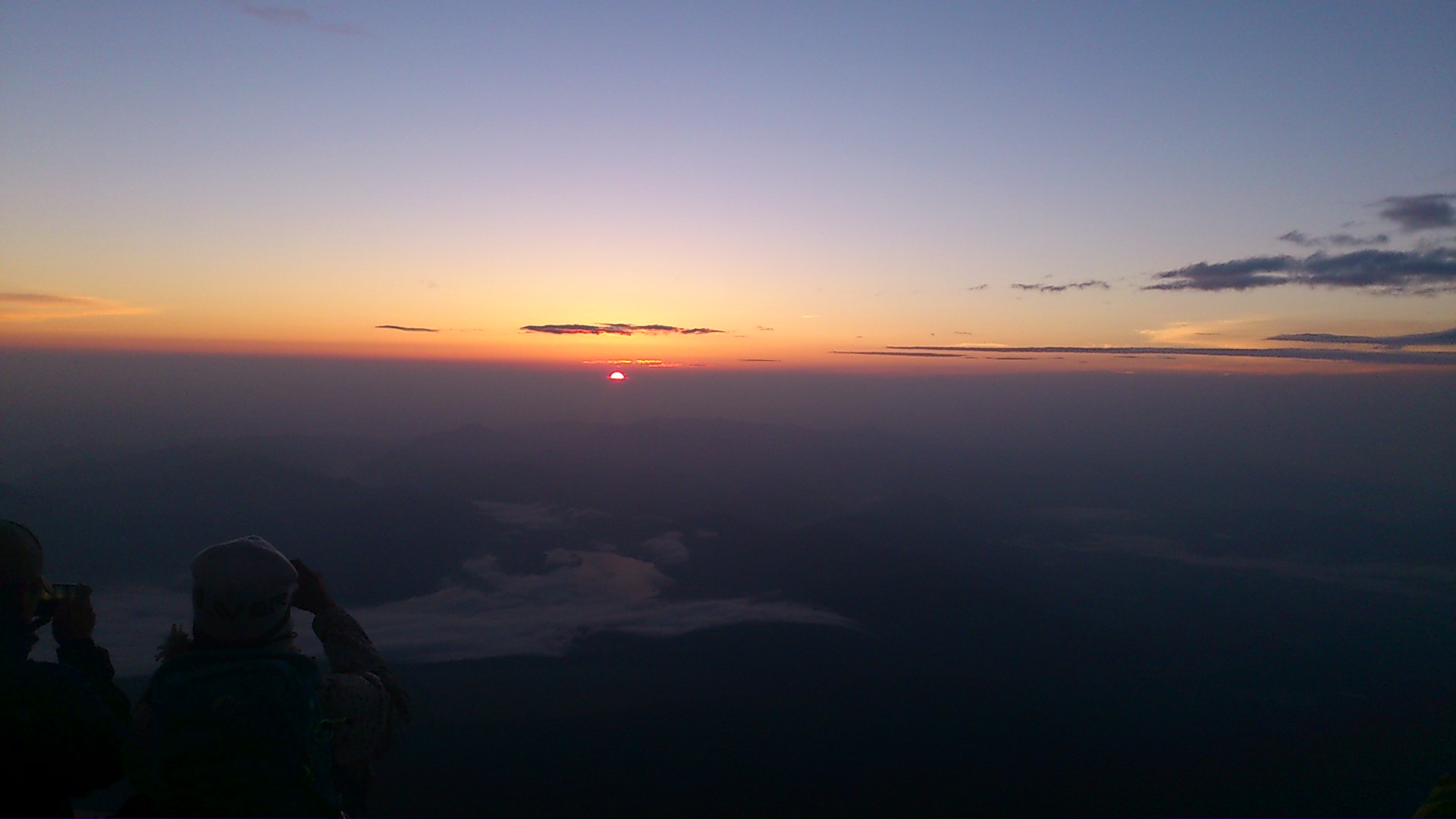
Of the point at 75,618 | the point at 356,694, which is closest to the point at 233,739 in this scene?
the point at 356,694

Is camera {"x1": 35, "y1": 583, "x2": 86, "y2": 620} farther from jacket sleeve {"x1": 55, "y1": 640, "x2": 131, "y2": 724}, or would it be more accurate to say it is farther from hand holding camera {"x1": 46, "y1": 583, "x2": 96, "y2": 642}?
jacket sleeve {"x1": 55, "y1": 640, "x2": 131, "y2": 724}

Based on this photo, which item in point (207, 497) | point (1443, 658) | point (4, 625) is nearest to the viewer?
point (4, 625)

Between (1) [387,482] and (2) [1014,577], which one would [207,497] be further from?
(2) [1014,577]

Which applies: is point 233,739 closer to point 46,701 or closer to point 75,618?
point 46,701

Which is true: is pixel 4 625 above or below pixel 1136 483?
above

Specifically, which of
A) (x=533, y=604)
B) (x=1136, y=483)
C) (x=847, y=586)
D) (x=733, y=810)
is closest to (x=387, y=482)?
(x=533, y=604)

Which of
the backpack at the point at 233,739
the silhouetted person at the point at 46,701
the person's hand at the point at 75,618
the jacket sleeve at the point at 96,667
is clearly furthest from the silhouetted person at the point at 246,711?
the person's hand at the point at 75,618
